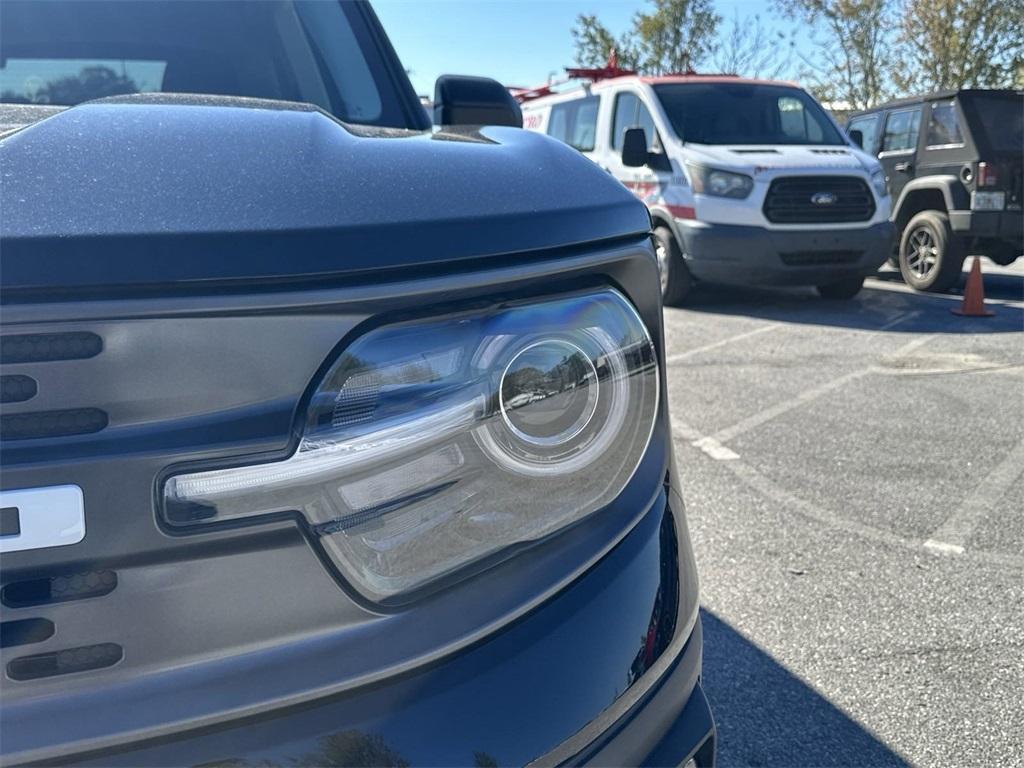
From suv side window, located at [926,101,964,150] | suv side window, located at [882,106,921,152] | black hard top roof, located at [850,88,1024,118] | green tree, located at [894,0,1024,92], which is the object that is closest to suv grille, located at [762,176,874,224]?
suv side window, located at [926,101,964,150]

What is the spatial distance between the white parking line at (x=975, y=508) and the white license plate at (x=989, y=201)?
5.01 metres

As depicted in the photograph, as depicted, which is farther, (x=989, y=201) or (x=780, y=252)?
(x=989, y=201)

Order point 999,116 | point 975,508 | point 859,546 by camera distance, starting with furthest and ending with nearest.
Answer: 1. point 999,116
2. point 975,508
3. point 859,546

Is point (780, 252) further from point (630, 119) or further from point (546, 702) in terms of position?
point (546, 702)

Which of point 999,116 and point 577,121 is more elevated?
point 999,116

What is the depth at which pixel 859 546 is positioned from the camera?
326 centimetres

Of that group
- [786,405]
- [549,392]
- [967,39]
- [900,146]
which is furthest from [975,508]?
[967,39]

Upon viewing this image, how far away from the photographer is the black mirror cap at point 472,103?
2.02 m

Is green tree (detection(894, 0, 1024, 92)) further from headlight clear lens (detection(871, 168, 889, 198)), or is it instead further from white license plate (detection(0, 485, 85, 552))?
white license plate (detection(0, 485, 85, 552))

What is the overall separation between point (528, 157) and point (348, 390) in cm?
42

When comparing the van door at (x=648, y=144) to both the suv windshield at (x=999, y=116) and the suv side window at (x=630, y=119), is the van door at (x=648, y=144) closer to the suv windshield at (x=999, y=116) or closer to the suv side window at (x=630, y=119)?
the suv side window at (x=630, y=119)

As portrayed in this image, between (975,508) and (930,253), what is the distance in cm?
645

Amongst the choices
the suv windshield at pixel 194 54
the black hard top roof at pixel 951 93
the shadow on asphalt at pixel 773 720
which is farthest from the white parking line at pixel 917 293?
the suv windshield at pixel 194 54

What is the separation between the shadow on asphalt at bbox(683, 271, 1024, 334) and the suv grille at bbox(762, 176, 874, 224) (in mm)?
907
